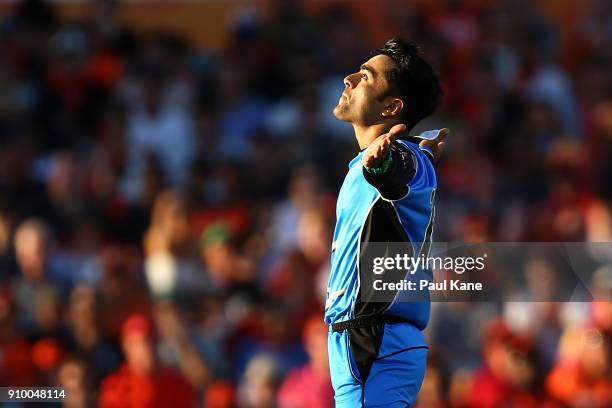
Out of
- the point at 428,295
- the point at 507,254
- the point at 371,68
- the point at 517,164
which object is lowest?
the point at 428,295

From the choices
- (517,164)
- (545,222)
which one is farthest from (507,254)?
(517,164)

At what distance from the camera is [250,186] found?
33.9 feet

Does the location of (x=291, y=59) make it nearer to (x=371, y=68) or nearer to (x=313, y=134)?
(x=313, y=134)

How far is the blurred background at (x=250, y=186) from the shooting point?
8555mm

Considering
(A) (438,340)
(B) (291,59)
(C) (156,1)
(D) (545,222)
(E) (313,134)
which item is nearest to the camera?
(A) (438,340)

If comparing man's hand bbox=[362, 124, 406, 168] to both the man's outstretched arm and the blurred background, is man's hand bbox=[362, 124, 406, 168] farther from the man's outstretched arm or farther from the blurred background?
the blurred background

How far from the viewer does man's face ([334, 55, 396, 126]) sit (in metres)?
5.10

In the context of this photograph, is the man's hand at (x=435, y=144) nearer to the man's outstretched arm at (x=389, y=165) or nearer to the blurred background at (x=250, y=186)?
the man's outstretched arm at (x=389, y=165)

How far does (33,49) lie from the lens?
1148 centimetres

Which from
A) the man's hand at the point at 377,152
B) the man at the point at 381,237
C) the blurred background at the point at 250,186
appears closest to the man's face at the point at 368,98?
the man at the point at 381,237

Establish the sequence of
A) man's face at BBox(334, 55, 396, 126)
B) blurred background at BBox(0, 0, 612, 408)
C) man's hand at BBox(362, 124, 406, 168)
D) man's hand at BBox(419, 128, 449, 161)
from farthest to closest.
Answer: blurred background at BBox(0, 0, 612, 408)
man's hand at BBox(419, 128, 449, 161)
man's face at BBox(334, 55, 396, 126)
man's hand at BBox(362, 124, 406, 168)

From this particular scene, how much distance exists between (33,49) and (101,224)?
2.25m

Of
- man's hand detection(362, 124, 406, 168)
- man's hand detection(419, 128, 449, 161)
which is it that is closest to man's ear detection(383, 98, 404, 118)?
man's hand detection(419, 128, 449, 161)

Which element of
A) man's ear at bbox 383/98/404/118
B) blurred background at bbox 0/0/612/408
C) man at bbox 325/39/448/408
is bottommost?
man at bbox 325/39/448/408
